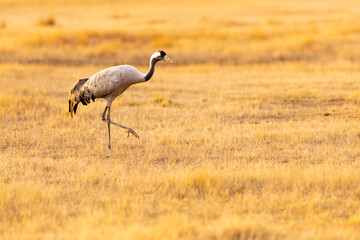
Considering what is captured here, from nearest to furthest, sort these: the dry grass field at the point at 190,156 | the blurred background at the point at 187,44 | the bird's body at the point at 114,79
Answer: the dry grass field at the point at 190,156, the bird's body at the point at 114,79, the blurred background at the point at 187,44

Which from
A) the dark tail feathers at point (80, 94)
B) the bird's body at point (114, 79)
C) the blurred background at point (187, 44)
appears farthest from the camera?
the blurred background at point (187, 44)

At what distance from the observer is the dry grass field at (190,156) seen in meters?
5.71

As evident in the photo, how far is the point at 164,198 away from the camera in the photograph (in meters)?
6.48

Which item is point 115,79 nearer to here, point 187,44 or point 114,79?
point 114,79

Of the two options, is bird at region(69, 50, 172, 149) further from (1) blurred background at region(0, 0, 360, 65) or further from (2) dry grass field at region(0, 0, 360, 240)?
(1) blurred background at region(0, 0, 360, 65)

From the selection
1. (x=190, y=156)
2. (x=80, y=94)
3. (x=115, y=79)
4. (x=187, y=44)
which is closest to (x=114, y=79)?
(x=115, y=79)

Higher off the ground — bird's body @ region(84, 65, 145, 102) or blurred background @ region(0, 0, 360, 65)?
blurred background @ region(0, 0, 360, 65)

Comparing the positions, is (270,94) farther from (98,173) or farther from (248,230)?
(248,230)

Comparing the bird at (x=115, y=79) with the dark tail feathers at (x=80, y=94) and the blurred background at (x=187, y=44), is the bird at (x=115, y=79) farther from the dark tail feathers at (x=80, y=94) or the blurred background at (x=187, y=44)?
the blurred background at (x=187, y=44)

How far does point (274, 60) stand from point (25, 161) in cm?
1619

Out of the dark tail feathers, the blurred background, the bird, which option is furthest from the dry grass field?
the blurred background

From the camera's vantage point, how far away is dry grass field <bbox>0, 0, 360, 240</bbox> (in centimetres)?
571

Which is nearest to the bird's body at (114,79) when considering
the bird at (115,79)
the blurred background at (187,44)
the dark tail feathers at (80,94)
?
the bird at (115,79)

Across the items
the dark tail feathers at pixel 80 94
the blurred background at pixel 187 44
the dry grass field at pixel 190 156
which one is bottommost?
the dry grass field at pixel 190 156
